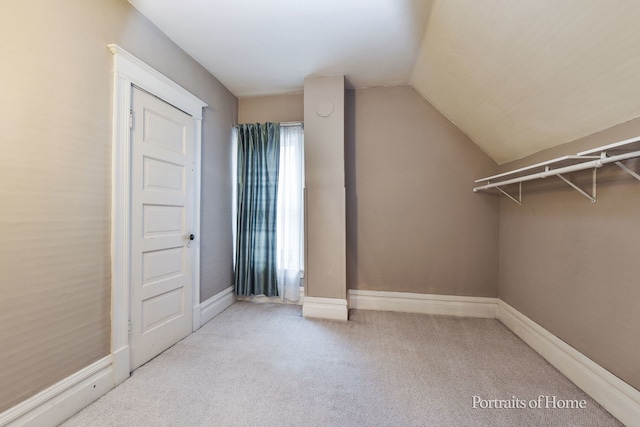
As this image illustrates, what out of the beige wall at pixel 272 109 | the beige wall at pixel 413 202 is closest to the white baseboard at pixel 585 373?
the beige wall at pixel 413 202

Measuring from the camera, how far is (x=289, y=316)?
2527mm

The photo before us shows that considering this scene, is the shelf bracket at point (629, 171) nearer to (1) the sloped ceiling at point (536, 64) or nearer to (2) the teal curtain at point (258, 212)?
(1) the sloped ceiling at point (536, 64)

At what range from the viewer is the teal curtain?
2801mm

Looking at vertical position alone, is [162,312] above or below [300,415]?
above

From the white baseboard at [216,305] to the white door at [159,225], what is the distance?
0.57 feet

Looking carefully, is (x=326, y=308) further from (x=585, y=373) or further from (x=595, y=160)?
(x=595, y=160)

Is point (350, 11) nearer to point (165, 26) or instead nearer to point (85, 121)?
point (165, 26)

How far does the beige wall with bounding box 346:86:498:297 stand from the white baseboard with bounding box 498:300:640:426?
0.60 m

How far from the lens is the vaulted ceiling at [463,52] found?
1.17 meters

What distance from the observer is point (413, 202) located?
2.66 meters

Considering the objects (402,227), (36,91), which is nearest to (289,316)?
(402,227)

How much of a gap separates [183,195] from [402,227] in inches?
87.1

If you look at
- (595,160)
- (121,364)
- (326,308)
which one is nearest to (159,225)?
→ (121,364)

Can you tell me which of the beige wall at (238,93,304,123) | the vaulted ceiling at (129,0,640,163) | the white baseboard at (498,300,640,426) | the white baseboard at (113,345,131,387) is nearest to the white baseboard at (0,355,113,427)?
the white baseboard at (113,345,131,387)
